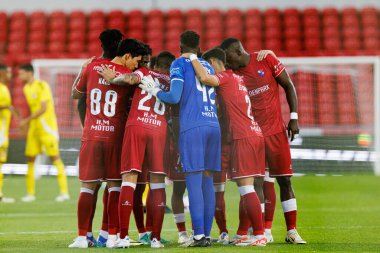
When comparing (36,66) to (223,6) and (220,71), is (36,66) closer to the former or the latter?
(223,6)

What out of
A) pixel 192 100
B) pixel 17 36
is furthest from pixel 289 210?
pixel 17 36

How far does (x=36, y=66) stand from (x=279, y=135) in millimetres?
10965

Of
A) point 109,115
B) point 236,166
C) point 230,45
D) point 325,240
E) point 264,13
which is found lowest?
point 325,240

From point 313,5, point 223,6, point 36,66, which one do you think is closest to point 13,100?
point 36,66

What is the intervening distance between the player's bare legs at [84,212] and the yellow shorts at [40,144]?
6716 millimetres

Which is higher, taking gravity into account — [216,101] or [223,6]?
[223,6]

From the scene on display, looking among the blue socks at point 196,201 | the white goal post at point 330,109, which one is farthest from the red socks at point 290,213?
the white goal post at point 330,109

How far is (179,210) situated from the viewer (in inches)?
334

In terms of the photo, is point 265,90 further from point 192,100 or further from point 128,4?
point 128,4

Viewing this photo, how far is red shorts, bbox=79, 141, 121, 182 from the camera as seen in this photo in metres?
8.02

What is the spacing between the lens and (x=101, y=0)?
24.8m

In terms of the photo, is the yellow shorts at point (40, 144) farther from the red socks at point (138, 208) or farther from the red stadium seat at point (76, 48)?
the red stadium seat at point (76, 48)

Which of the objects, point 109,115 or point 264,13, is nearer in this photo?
point 109,115

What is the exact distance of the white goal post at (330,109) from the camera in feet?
59.6
